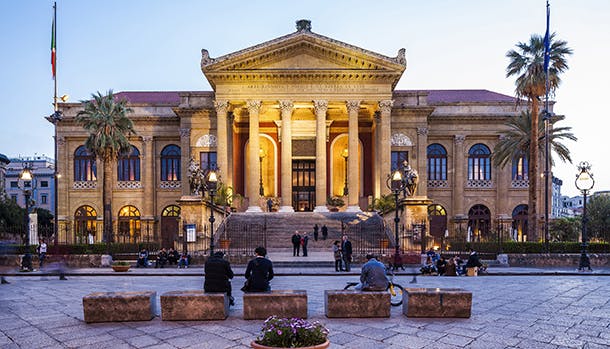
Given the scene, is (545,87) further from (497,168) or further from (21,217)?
(21,217)

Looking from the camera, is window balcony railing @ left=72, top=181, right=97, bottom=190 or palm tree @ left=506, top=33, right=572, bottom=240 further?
window balcony railing @ left=72, top=181, right=97, bottom=190

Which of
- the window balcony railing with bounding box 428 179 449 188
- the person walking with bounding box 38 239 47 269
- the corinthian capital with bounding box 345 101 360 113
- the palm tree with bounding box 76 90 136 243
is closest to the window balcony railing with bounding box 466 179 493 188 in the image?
the window balcony railing with bounding box 428 179 449 188

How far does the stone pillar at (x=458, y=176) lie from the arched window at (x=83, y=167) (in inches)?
1314

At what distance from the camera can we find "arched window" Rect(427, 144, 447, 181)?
43.3 m

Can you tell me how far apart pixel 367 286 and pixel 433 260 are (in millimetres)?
11161

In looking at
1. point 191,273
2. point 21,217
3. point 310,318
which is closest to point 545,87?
point 191,273

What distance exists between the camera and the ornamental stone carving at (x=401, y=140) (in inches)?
1636

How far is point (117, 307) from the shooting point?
912cm

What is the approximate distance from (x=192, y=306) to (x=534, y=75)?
26.5 m

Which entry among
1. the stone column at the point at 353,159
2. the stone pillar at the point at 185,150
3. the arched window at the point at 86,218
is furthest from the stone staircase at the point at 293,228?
the arched window at the point at 86,218

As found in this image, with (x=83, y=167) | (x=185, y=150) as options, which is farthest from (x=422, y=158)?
(x=83, y=167)

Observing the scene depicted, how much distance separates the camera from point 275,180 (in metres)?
43.3

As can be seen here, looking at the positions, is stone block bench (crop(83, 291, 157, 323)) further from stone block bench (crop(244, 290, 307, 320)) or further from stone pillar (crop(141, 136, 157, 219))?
stone pillar (crop(141, 136, 157, 219))

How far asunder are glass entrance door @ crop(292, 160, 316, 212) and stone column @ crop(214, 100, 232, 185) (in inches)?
316
